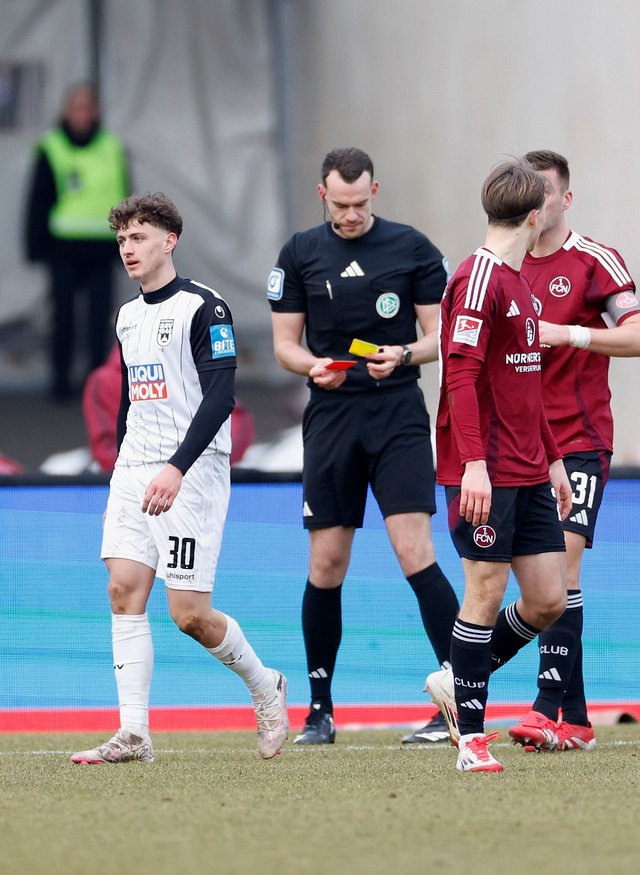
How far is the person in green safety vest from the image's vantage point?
12.3m

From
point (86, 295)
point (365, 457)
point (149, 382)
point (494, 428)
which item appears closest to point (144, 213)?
point (149, 382)

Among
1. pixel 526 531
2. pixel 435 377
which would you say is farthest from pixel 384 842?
pixel 435 377

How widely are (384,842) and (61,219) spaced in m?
9.45

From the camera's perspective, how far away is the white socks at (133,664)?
5.13m

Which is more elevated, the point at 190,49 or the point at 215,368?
the point at 190,49

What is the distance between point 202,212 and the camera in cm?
1341

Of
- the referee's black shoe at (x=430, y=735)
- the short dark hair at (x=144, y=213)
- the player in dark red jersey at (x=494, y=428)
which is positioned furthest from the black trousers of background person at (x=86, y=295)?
the player in dark red jersey at (x=494, y=428)

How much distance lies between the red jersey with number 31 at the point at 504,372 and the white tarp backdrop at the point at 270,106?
273 inches

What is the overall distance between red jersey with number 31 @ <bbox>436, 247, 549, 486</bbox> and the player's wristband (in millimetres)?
580

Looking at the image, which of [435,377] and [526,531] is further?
[435,377]

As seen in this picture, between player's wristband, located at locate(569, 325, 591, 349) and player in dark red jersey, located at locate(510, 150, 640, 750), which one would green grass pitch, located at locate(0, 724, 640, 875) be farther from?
player's wristband, located at locate(569, 325, 591, 349)

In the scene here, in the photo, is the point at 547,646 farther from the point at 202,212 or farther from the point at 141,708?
the point at 202,212

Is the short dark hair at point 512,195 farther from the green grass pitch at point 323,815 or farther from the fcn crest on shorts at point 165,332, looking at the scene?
the green grass pitch at point 323,815

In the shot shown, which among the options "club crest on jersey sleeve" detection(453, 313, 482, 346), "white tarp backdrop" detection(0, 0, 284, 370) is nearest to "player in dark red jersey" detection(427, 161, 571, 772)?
"club crest on jersey sleeve" detection(453, 313, 482, 346)
